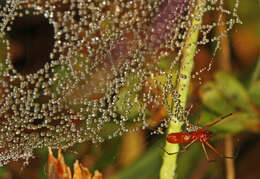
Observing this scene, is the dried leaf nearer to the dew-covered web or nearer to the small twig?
the dew-covered web

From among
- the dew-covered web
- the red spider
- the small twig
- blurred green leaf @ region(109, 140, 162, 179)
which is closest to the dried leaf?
the dew-covered web

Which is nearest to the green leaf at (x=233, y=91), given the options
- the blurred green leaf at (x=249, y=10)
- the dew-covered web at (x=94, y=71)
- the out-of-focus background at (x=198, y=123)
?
the out-of-focus background at (x=198, y=123)

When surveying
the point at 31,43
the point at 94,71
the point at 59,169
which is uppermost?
the point at 31,43

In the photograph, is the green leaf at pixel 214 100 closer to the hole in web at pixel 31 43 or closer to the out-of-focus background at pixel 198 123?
the out-of-focus background at pixel 198 123

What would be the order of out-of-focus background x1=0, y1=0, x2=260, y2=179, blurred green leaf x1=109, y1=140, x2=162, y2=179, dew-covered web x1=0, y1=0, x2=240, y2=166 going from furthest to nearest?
blurred green leaf x1=109, y1=140, x2=162, y2=179, out-of-focus background x1=0, y1=0, x2=260, y2=179, dew-covered web x1=0, y1=0, x2=240, y2=166

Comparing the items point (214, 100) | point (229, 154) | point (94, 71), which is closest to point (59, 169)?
point (94, 71)

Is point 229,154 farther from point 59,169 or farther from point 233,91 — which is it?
point 59,169
